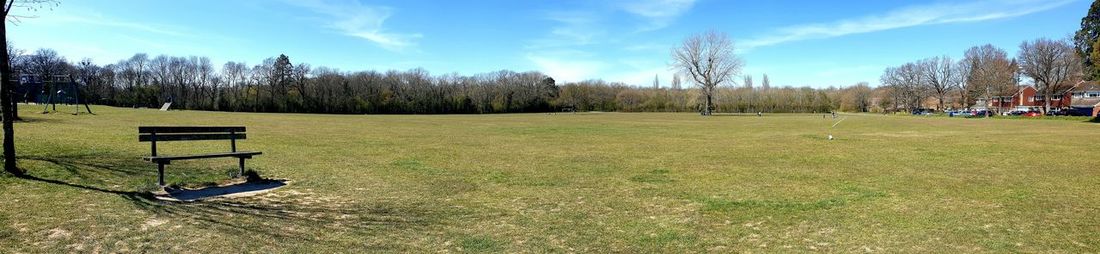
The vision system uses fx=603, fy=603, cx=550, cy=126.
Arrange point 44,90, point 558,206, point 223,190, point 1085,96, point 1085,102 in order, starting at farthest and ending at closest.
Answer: point 1085,96 → point 1085,102 → point 44,90 → point 223,190 → point 558,206

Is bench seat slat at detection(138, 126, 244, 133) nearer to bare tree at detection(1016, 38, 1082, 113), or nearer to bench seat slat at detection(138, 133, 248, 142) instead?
bench seat slat at detection(138, 133, 248, 142)

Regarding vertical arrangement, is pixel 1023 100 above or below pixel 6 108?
above

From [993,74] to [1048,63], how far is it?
6.54m

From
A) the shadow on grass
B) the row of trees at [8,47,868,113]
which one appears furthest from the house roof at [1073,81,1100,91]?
the shadow on grass

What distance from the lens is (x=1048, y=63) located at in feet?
271

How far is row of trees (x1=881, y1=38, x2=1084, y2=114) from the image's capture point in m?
82.3

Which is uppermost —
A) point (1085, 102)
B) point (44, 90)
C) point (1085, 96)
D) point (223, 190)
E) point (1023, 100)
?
point (44, 90)

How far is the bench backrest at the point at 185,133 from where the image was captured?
10.4 metres

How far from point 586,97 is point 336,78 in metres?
52.2

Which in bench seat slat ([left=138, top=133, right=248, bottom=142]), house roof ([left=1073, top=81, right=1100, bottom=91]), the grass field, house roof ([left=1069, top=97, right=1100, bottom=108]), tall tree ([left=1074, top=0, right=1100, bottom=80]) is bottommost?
the grass field

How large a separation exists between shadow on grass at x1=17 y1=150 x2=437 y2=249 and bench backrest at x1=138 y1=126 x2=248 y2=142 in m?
0.80

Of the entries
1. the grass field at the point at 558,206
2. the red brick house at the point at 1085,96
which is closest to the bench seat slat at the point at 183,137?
the grass field at the point at 558,206

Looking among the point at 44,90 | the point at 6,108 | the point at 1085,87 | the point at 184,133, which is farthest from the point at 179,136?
the point at 1085,87

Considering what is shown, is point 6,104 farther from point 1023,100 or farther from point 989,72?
point 1023,100
